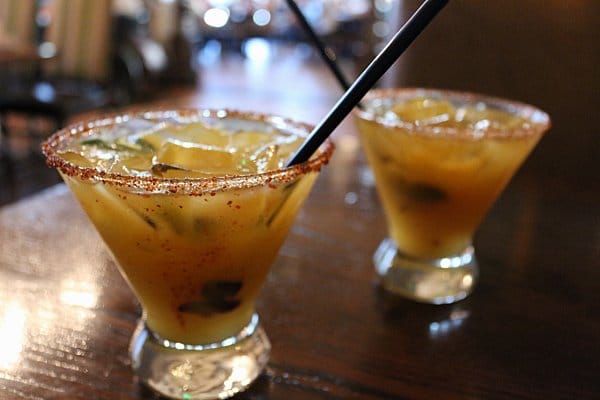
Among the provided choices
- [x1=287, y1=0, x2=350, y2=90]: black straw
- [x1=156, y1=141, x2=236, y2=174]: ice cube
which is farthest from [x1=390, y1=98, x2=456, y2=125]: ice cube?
[x1=156, y1=141, x2=236, y2=174]: ice cube

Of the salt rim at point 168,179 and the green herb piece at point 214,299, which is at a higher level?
the salt rim at point 168,179

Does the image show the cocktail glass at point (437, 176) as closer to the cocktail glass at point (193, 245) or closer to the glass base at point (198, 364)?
the cocktail glass at point (193, 245)

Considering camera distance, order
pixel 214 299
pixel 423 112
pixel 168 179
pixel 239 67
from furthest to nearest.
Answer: pixel 239 67 → pixel 423 112 → pixel 214 299 → pixel 168 179

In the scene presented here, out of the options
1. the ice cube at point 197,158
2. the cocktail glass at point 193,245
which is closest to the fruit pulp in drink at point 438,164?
the cocktail glass at point 193,245

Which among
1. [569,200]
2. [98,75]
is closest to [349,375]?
[569,200]

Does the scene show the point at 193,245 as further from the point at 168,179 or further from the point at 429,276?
the point at 429,276

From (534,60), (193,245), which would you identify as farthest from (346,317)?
(534,60)

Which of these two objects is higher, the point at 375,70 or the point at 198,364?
the point at 375,70
